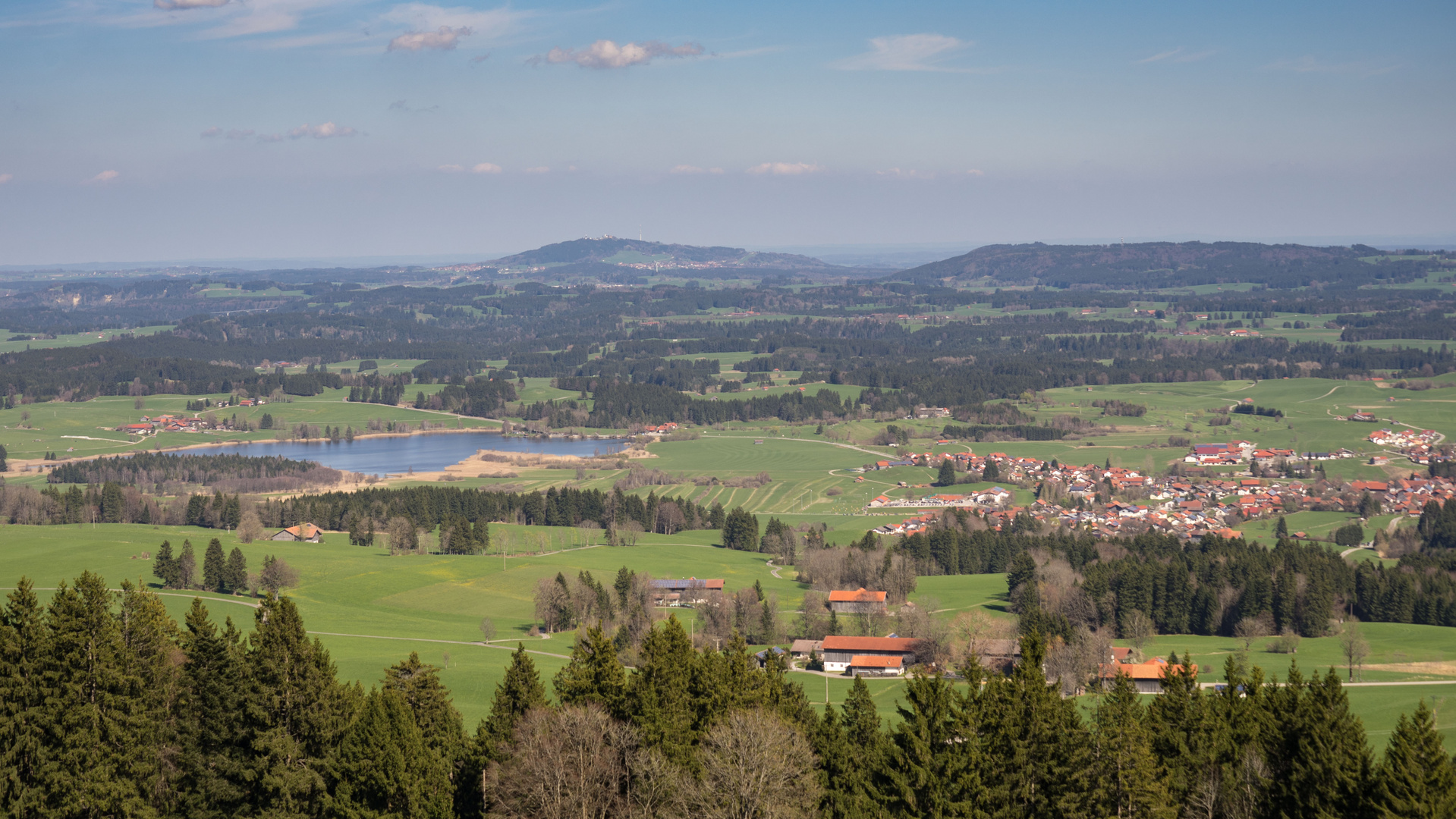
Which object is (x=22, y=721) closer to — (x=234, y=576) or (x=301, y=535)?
(x=234, y=576)

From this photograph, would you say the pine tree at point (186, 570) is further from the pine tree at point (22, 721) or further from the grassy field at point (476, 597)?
the pine tree at point (22, 721)

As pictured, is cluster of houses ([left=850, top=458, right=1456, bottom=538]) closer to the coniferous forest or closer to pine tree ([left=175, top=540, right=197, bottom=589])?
pine tree ([left=175, top=540, right=197, bottom=589])

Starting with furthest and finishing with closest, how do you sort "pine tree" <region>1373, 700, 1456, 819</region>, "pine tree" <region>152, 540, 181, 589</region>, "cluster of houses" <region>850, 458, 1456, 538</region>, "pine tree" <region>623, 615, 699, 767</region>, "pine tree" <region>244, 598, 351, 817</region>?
"cluster of houses" <region>850, 458, 1456, 538</region>, "pine tree" <region>152, 540, 181, 589</region>, "pine tree" <region>244, 598, 351, 817</region>, "pine tree" <region>623, 615, 699, 767</region>, "pine tree" <region>1373, 700, 1456, 819</region>

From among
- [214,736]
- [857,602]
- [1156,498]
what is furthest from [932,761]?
[1156,498]

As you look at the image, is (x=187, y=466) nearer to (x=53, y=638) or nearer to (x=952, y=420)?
(x=952, y=420)

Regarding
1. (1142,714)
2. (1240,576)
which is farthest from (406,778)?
(1240,576)

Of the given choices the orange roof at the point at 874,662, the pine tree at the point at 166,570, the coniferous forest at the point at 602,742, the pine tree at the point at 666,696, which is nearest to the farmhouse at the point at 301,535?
the pine tree at the point at 166,570

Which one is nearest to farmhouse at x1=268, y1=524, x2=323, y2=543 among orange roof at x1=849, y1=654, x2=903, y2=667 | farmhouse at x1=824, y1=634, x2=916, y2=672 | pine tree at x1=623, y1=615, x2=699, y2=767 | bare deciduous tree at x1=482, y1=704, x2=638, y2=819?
farmhouse at x1=824, y1=634, x2=916, y2=672
